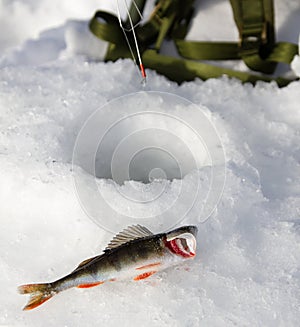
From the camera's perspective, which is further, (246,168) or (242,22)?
(242,22)

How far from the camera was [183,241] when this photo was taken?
5.19 feet

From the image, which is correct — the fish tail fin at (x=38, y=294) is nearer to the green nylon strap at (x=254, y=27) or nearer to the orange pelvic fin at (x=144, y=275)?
the orange pelvic fin at (x=144, y=275)

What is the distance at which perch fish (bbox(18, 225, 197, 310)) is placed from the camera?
153cm

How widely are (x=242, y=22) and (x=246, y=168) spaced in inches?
34.2

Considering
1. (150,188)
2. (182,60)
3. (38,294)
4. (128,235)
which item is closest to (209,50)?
(182,60)

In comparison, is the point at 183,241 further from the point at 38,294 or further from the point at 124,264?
the point at 38,294

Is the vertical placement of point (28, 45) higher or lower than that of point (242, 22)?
lower

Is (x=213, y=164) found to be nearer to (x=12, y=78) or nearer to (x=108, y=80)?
(x=108, y=80)

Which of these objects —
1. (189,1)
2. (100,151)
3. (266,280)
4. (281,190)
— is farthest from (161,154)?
(189,1)

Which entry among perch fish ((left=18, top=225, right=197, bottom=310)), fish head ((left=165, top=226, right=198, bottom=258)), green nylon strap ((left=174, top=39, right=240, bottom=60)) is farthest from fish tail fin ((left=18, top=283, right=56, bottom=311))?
green nylon strap ((left=174, top=39, right=240, bottom=60))

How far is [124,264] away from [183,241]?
17 cm

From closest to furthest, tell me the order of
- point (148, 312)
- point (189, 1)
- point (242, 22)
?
point (148, 312) < point (242, 22) < point (189, 1)

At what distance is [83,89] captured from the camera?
2.35m

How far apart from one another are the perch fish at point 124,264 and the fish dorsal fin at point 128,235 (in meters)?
0.03
